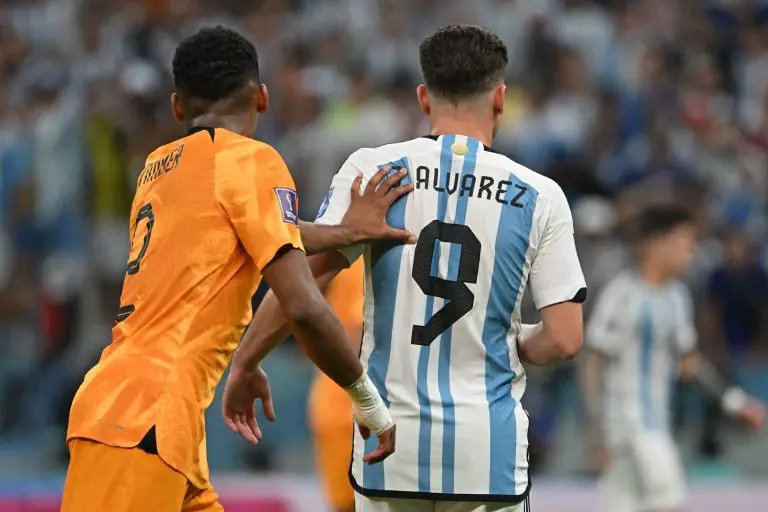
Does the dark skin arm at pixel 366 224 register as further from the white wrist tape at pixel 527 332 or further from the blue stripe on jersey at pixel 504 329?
the white wrist tape at pixel 527 332

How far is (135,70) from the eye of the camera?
11391 mm

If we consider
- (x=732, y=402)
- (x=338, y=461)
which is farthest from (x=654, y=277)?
(x=338, y=461)

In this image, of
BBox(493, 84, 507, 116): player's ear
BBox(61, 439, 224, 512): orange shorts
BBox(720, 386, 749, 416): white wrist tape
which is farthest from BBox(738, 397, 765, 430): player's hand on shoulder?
BBox(61, 439, 224, 512): orange shorts

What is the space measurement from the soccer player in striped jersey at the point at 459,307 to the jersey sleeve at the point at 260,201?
318mm

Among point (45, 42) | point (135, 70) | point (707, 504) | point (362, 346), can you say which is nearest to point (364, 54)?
point (135, 70)

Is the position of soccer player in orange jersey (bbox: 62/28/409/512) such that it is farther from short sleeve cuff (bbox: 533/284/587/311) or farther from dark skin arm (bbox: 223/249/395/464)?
short sleeve cuff (bbox: 533/284/587/311)

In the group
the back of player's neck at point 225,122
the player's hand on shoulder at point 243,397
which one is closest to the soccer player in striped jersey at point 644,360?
the player's hand on shoulder at point 243,397

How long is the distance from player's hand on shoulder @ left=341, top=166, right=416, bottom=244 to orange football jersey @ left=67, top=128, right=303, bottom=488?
23cm

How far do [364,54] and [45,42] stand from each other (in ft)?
10.1

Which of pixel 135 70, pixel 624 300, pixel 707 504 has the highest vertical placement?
pixel 135 70

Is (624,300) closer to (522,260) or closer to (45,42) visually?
(522,260)

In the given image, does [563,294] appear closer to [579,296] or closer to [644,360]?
[579,296]

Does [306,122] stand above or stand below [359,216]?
below

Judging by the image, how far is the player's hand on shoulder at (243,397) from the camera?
4.30 metres
